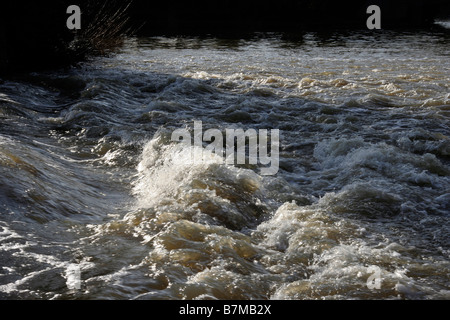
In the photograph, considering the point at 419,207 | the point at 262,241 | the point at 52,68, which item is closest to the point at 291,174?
Result: the point at 419,207

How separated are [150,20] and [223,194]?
84.0 ft

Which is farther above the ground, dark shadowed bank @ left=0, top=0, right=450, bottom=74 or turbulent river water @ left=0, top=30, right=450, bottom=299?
dark shadowed bank @ left=0, top=0, right=450, bottom=74

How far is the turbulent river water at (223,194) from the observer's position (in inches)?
152

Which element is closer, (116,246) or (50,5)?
(116,246)

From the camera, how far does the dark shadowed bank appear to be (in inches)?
515

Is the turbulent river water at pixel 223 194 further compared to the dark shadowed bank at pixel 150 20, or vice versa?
the dark shadowed bank at pixel 150 20

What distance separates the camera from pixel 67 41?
574 inches

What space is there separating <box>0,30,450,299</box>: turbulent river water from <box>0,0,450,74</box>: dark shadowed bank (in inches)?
70.9

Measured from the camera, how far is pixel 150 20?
29.6m

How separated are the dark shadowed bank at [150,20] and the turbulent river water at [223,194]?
1.80 meters

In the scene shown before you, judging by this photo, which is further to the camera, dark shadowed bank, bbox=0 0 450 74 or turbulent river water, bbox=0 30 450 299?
dark shadowed bank, bbox=0 0 450 74
